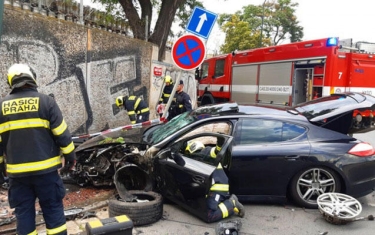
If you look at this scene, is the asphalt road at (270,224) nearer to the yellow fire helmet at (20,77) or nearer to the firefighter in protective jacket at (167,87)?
the yellow fire helmet at (20,77)

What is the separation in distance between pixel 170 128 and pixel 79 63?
3.69 meters

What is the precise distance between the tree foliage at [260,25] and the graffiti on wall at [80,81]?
84.8 feet

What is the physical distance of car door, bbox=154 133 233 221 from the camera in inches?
148

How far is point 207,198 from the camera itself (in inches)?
148

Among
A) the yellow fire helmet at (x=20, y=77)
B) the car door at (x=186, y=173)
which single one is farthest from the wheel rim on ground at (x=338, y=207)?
the yellow fire helmet at (x=20, y=77)

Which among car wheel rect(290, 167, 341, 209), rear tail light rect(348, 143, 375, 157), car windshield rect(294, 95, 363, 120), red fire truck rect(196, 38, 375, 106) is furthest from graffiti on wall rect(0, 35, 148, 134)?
rear tail light rect(348, 143, 375, 157)

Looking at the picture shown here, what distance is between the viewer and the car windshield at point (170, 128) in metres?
4.46

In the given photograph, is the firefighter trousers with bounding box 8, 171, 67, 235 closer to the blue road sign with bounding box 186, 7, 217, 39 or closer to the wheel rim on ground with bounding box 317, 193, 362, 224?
the wheel rim on ground with bounding box 317, 193, 362, 224

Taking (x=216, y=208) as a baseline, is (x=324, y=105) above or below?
above

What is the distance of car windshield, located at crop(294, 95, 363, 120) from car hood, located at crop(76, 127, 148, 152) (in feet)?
7.92

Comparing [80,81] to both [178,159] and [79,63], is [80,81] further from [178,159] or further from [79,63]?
[178,159]

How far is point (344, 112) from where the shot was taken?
4594 millimetres

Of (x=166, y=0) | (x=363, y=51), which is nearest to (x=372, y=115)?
(x=363, y=51)

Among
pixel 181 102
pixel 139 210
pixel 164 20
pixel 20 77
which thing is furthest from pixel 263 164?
pixel 164 20
